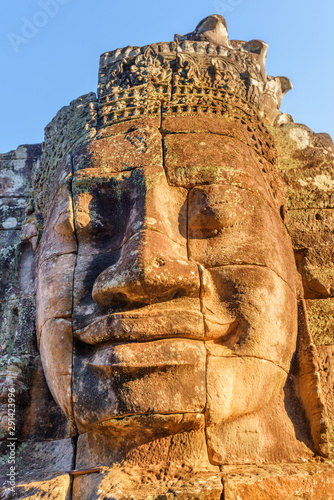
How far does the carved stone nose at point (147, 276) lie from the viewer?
3020 mm

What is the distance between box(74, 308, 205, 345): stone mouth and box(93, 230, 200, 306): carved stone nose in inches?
4.7

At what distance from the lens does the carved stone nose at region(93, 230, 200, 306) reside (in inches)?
119

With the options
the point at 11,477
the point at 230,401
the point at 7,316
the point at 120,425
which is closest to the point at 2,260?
the point at 7,316

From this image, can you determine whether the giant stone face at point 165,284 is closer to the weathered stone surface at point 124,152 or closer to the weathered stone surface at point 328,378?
the weathered stone surface at point 124,152

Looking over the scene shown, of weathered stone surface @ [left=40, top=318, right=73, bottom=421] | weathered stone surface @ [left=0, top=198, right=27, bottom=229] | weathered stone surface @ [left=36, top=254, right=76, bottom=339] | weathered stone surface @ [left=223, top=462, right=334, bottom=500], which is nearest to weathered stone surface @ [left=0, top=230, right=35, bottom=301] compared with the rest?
weathered stone surface @ [left=0, top=198, right=27, bottom=229]

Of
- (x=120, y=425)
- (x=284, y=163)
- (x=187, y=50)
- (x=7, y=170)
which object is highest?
(x=187, y=50)

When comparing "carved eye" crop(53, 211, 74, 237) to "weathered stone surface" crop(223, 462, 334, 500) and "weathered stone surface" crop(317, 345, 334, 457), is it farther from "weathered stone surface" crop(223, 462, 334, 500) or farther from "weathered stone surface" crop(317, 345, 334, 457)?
"weathered stone surface" crop(317, 345, 334, 457)

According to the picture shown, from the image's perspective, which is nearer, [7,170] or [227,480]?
[227,480]

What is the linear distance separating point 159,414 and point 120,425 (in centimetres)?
24

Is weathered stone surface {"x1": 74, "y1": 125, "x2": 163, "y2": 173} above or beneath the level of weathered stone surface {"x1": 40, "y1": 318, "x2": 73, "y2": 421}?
above

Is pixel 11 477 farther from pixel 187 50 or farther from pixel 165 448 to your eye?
pixel 187 50

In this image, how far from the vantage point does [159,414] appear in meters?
Result: 2.82

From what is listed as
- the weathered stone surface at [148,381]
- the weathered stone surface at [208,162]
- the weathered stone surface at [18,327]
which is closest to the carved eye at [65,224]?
the weathered stone surface at [208,162]

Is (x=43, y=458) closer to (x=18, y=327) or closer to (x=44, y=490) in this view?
(x=44, y=490)
